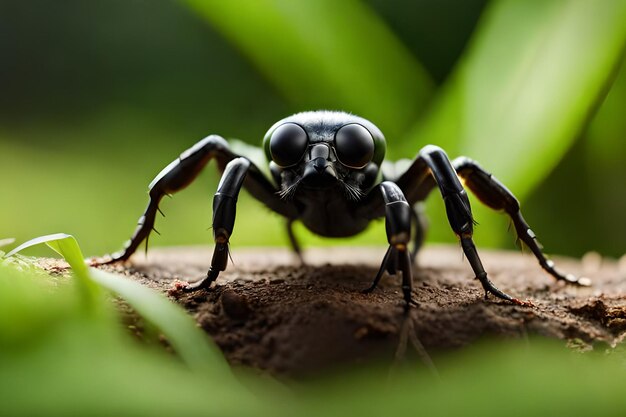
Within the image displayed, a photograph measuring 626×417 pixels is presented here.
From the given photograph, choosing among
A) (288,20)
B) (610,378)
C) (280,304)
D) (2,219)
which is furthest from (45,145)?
(610,378)

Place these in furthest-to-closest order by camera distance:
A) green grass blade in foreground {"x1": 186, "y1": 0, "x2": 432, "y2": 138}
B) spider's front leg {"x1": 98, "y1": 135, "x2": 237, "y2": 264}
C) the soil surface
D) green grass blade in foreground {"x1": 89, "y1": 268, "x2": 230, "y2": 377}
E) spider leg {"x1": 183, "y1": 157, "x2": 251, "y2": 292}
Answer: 1. green grass blade in foreground {"x1": 186, "y1": 0, "x2": 432, "y2": 138}
2. spider's front leg {"x1": 98, "y1": 135, "x2": 237, "y2": 264}
3. spider leg {"x1": 183, "y1": 157, "x2": 251, "y2": 292}
4. the soil surface
5. green grass blade in foreground {"x1": 89, "y1": 268, "x2": 230, "y2": 377}

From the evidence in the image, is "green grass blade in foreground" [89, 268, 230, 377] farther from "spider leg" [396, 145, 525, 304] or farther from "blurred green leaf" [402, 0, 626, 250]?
"blurred green leaf" [402, 0, 626, 250]

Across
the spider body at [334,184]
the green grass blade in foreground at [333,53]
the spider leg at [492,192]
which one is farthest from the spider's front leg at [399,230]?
the green grass blade in foreground at [333,53]

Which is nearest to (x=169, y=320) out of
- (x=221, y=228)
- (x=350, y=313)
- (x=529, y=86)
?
(x=350, y=313)

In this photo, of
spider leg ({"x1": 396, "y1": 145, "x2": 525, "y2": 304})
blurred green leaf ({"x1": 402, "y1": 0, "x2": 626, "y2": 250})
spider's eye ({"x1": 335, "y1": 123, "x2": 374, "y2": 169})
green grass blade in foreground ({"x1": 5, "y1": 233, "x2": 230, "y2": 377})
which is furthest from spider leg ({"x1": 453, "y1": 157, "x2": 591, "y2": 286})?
blurred green leaf ({"x1": 402, "y1": 0, "x2": 626, "y2": 250})

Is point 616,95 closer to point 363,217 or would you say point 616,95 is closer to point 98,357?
point 363,217

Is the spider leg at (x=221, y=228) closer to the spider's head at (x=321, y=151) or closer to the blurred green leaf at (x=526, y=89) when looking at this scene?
the spider's head at (x=321, y=151)
